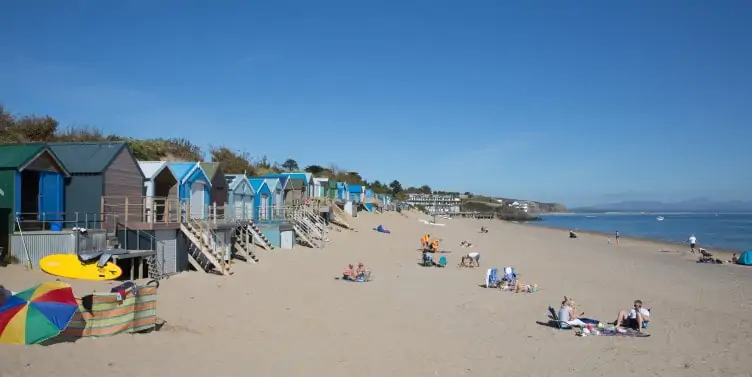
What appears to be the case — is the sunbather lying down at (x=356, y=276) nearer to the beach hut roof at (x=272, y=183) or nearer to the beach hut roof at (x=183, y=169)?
the beach hut roof at (x=183, y=169)

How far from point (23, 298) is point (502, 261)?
2534 cm

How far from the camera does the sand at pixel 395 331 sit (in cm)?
926

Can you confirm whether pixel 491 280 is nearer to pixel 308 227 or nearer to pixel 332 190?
pixel 308 227

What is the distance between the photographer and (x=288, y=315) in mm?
13789

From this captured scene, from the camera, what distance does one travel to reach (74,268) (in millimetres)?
14039

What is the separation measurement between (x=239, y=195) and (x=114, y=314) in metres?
20.2

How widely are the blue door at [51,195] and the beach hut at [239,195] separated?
10561mm

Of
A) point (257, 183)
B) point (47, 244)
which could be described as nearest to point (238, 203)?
point (257, 183)

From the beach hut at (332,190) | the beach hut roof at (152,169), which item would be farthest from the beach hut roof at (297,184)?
the beach hut roof at (152,169)

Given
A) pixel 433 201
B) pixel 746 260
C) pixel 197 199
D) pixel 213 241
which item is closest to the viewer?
pixel 213 241

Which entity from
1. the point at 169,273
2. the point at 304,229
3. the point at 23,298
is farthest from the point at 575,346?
the point at 304,229

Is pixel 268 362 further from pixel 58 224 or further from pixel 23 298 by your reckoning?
pixel 58 224

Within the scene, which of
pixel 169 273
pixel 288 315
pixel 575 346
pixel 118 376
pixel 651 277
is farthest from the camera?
pixel 651 277

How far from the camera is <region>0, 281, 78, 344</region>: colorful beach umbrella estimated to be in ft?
26.6
